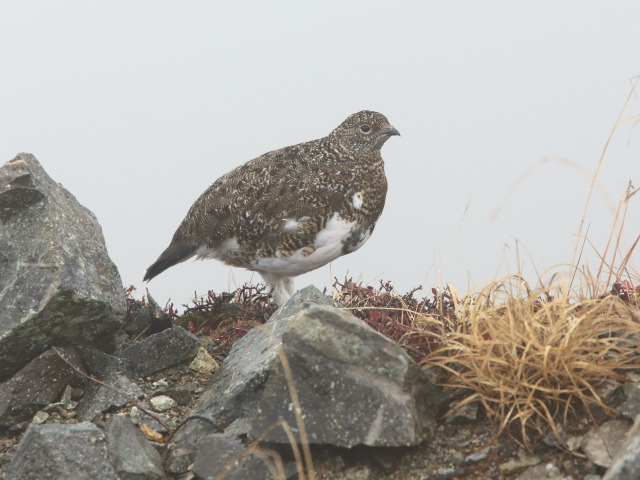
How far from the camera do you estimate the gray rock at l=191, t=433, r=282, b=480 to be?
14.1 feet

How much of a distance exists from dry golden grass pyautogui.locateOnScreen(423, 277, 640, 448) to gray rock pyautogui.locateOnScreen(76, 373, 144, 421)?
2.04 m

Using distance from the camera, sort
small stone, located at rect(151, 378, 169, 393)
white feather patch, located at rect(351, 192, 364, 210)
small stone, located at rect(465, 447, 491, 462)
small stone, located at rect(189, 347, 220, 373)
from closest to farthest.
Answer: small stone, located at rect(465, 447, 491, 462), small stone, located at rect(151, 378, 169, 393), small stone, located at rect(189, 347, 220, 373), white feather patch, located at rect(351, 192, 364, 210)

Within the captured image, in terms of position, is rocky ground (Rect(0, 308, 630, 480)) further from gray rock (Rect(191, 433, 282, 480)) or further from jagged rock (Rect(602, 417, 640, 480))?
jagged rock (Rect(602, 417, 640, 480))

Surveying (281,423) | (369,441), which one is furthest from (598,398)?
(281,423)

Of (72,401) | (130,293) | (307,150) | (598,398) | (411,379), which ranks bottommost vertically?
(598,398)

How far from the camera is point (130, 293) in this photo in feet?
24.9

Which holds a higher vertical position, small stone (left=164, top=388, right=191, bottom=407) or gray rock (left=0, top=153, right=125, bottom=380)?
gray rock (left=0, top=153, right=125, bottom=380)

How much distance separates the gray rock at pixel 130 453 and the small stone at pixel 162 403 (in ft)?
2.48

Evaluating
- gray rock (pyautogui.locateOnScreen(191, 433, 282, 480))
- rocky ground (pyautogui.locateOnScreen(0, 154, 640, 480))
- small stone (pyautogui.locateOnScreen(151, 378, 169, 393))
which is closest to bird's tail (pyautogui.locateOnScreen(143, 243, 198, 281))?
rocky ground (pyautogui.locateOnScreen(0, 154, 640, 480))

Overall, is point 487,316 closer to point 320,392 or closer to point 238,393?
point 320,392

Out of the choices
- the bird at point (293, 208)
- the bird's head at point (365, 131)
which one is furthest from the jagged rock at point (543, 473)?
the bird's head at point (365, 131)

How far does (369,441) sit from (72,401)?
2433 mm

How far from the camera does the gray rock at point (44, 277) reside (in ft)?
17.8

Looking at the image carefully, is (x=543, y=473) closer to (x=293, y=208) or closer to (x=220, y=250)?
(x=293, y=208)
